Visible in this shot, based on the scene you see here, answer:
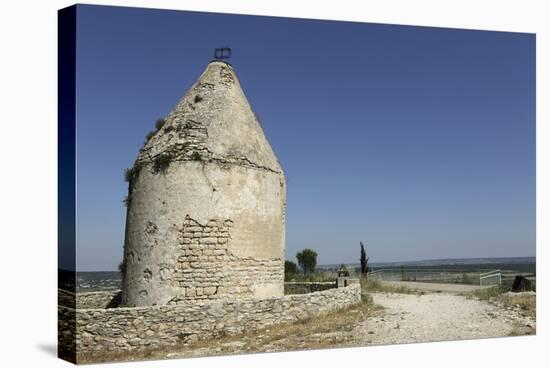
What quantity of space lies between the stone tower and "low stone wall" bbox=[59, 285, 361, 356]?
1.63 ft

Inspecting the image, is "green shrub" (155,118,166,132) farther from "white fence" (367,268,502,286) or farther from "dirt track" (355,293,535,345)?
"white fence" (367,268,502,286)

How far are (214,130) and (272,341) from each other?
14.4ft

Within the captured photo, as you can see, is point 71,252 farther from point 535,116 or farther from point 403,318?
point 535,116

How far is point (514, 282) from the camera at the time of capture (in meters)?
17.0

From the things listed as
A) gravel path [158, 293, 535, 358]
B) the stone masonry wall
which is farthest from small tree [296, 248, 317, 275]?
the stone masonry wall

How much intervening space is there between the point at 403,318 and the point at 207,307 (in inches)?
188

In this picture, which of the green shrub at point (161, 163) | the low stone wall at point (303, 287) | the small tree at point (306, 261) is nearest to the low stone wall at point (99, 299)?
the green shrub at point (161, 163)

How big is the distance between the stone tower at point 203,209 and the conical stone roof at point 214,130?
0.07 ft

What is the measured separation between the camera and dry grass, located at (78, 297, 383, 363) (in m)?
11.4

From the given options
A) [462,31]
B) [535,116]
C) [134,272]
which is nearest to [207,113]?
[134,272]

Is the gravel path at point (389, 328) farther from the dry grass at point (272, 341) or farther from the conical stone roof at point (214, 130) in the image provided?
the conical stone roof at point (214, 130)

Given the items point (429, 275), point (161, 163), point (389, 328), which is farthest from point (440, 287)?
point (161, 163)

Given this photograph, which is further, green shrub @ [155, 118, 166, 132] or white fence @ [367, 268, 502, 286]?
white fence @ [367, 268, 502, 286]

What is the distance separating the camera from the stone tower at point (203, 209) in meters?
12.9
